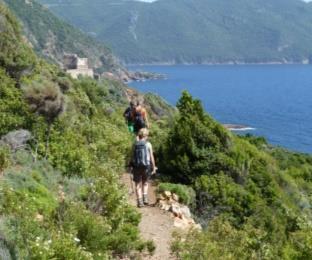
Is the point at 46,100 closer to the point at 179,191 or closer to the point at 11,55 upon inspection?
the point at 179,191

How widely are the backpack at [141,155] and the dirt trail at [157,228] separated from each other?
46.1 inches

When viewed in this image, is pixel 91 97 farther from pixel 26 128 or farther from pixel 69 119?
pixel 26 128

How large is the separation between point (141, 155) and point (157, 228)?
148 centimetres

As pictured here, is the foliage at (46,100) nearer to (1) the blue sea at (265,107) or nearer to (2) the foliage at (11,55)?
(2) the foliage at (11,55)

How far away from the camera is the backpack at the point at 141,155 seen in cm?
1184

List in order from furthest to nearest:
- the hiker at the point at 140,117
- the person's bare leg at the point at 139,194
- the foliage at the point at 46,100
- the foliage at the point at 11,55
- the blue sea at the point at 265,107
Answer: the blue sea at the point at 265,107
the foliage at the point at 11,55
the foliage at the point at 46,100
the hiker at the point at 140,117
the person's bare leg at the point at 139,194

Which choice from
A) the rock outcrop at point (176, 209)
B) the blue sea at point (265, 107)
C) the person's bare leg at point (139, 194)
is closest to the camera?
the person's bare leg at point (139, 194)

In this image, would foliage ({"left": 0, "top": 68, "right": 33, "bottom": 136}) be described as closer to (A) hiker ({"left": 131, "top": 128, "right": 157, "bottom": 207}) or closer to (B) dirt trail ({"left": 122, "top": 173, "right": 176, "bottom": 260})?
(B) dirt trail ({"left": 122, "top": 173, "right": 176, "bottom": 260})

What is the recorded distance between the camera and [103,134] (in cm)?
1895

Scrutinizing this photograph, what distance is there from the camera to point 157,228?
1193cm

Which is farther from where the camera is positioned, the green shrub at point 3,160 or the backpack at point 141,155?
the green shrub at point 3,160

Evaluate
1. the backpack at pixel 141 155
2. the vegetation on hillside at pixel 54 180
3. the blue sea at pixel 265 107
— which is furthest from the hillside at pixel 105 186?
the blue sea at pixel 265 107

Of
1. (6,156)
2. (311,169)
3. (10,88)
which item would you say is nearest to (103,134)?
(10,88)

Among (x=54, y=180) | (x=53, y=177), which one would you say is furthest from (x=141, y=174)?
(x=53, y=177)
